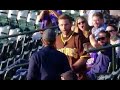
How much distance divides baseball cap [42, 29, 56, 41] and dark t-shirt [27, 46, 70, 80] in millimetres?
116

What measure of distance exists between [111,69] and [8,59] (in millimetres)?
1338

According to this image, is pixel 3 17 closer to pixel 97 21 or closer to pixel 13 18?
pixel 13 18

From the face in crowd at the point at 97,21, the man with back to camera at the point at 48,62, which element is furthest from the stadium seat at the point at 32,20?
the face in crowd at the point at 97,21

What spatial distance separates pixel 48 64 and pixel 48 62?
0.03m

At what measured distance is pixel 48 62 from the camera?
5.96m

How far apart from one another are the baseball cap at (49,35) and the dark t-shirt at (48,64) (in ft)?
0.38

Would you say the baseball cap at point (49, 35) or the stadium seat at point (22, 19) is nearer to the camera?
the baseball cap at point (49, 35)

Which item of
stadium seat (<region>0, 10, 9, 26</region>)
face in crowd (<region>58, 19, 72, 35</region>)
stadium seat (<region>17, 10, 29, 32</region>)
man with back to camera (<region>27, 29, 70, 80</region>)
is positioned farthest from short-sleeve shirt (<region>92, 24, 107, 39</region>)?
stadium seat (<region>0, 10, 9, 26</region>)

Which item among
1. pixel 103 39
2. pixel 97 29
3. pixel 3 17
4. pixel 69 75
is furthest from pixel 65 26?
pixel 3 17

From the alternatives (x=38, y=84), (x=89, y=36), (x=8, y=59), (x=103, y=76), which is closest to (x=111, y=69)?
(x=103, y=76)

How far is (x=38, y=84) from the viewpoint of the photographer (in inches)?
237

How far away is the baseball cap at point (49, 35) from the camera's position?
236 inches

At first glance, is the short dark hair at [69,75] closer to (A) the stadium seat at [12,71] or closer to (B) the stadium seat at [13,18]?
(A) the stadium seat at [12,71]

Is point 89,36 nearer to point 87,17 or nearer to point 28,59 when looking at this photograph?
point 87,17
